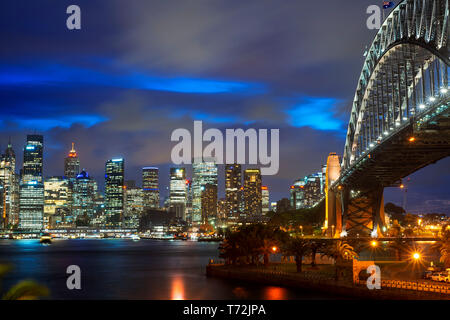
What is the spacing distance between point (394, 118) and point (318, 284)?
30.1 metres

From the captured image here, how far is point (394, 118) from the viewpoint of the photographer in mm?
72000

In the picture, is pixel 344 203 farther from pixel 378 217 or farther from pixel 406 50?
pixel 406 50

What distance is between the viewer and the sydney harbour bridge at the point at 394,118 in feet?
169

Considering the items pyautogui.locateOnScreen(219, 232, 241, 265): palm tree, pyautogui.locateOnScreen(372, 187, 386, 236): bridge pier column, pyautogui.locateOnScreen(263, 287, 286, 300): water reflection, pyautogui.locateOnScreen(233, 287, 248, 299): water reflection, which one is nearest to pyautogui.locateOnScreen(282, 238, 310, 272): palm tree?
pyautogui.locateOnScreen(263, 287, 286, 300): water reflection

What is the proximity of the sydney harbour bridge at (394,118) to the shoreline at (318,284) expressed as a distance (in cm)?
1600

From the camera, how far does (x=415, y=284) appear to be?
40.8 m

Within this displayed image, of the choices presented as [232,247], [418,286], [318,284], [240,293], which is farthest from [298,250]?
[418,286]

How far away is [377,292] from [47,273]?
6093 cm

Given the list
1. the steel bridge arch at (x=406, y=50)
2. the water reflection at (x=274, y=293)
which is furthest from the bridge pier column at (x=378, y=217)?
the water reflection at (x=274, y=293)

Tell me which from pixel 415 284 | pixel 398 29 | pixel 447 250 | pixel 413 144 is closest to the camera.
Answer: pixel 415 284

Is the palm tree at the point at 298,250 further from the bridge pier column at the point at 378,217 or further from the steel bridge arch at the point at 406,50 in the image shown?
the bridge pier column at the point at 378,217

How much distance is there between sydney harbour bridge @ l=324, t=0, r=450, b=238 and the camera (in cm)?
5150
